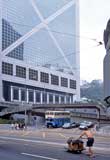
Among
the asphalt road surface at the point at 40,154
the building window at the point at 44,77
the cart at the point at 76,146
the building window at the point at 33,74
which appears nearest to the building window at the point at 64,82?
the building window at the point at 44,77

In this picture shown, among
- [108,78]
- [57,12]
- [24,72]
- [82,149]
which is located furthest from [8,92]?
[82,149]

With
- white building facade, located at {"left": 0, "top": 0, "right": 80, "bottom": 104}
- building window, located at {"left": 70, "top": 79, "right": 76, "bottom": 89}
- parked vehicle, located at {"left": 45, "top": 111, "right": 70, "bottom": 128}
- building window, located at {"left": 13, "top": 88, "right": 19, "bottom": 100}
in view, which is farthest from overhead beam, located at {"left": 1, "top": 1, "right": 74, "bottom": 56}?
parked vehicle, located at {"left": 45, "top": 111, "right": 70, "bottom": 128}

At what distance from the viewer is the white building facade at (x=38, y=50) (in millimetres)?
152750

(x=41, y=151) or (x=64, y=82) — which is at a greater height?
(x=64, y=82)

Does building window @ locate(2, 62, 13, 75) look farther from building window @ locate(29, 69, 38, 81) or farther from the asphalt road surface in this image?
the asphalt road surface

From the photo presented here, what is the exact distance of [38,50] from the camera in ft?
559

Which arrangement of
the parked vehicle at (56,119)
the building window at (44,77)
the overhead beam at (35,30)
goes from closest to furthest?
1. the parked vehicle at (56,119)
2. the overhead beam at (35,30)
3. the building window at (44,77)

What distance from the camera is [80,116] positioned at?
129 meters

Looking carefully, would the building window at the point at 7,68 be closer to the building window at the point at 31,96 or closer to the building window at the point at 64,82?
the building window at the point at 31,96

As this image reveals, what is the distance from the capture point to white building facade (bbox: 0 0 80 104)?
6014 inches

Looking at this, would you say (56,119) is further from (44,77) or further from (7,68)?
(44,77)

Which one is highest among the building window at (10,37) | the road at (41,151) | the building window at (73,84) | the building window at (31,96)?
the building window at (10,37)

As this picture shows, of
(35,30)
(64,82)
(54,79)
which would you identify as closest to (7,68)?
(35,30)

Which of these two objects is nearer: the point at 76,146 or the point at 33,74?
the point at 76,146
